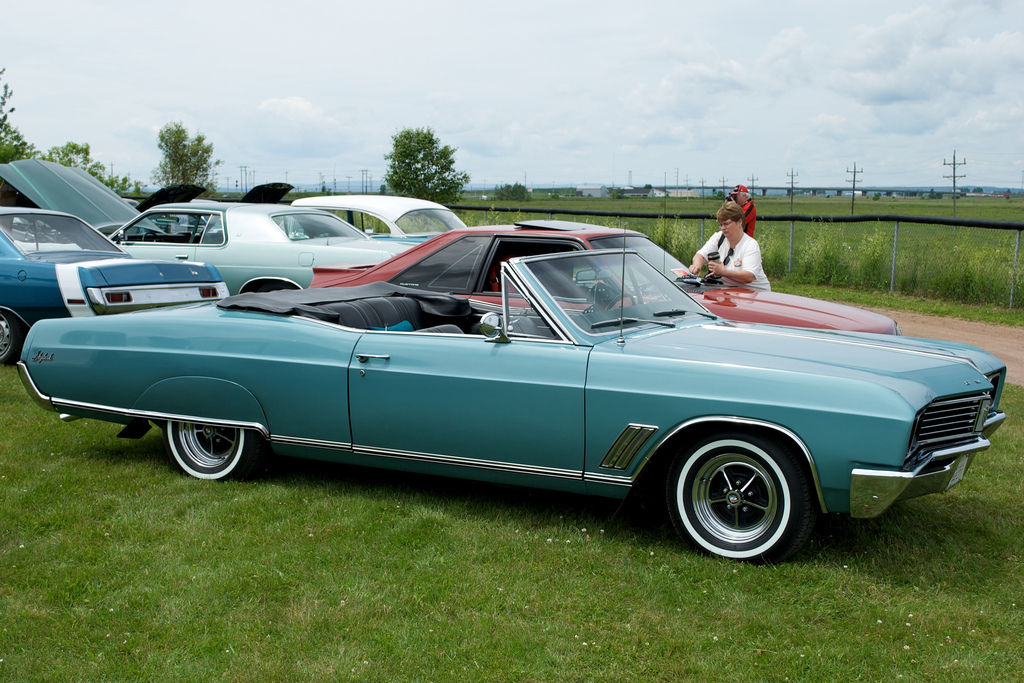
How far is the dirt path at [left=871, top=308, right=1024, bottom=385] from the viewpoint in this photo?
9539 millimetres

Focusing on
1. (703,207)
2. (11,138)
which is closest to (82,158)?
(11,138)

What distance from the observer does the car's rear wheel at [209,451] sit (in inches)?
195

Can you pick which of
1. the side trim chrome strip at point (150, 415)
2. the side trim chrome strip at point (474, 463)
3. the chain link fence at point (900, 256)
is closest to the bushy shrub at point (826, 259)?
the chain link fence at point (900, 256)

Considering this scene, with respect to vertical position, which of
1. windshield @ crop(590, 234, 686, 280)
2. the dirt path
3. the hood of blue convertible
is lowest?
the dirt path

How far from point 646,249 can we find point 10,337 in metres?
5.83

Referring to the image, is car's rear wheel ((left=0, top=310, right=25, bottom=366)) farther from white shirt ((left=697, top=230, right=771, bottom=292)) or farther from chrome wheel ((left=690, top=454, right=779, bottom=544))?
chrome wheel ((left=690, top=454, right=779, bottom=544))

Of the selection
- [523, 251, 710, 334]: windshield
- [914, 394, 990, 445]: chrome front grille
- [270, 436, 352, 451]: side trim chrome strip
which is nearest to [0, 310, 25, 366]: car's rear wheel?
[270, 436, 352, 451]: side trim chrome strip

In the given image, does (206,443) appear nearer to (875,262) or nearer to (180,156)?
(875,262)

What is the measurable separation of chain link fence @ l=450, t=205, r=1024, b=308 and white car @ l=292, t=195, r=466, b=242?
21.0ft

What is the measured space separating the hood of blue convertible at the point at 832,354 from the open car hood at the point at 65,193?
12502 mm

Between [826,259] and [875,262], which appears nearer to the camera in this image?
[875,262]

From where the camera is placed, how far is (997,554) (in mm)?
3992

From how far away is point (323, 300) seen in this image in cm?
508

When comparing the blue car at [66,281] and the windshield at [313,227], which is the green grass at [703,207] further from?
the blue car at [66,281]
